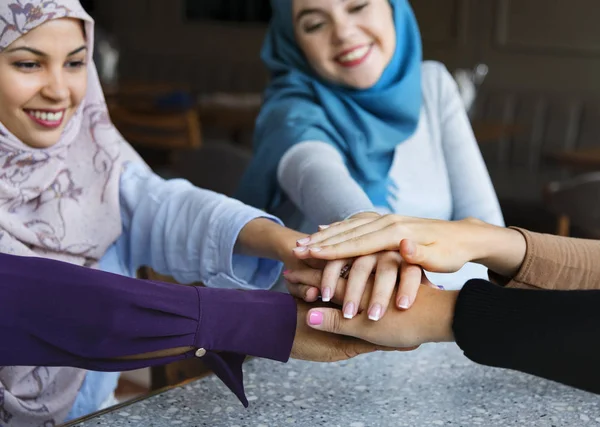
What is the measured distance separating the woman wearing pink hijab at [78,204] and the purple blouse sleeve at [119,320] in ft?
0.66

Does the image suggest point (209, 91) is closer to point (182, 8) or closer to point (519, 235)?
→ point (182, 8)

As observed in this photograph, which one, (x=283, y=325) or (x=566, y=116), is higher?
(x=283, y=325)

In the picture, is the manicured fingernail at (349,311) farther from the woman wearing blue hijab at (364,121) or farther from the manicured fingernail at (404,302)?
the woman wearing blue hijab at (364,121)

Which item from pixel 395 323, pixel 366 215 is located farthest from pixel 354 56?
pixel 395 323

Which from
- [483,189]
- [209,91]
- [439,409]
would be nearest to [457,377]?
[439,409]

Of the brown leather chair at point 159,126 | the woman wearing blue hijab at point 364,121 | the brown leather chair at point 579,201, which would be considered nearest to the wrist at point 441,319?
the woman wearing blue hijab at point 364,121

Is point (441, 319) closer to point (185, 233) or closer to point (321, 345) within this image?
point (321, 345)

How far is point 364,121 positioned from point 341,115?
41 millimetres

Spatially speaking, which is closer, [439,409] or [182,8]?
[439,409]

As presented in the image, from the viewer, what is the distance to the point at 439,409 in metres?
0.90

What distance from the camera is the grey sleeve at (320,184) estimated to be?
3.71 feet

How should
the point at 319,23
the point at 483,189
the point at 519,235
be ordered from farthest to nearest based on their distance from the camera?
the point at 483,189 < the point at 319,23 < the point at 519,235

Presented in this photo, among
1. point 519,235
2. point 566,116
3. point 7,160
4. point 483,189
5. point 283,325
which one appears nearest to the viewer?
point 283,325

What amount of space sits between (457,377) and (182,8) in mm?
5457
